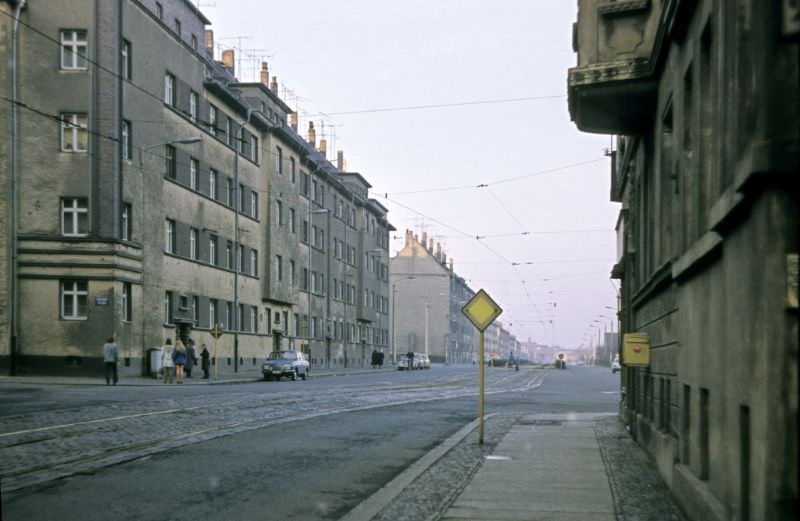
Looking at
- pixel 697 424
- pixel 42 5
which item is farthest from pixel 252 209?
pixel 697 424

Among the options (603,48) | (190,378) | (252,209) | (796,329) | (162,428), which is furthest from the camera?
(252,209)

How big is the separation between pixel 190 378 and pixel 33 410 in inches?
904

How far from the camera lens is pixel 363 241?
85.8 meters

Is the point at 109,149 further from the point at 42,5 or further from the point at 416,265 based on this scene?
the point at 416,265

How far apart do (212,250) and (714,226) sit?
44.1 meters

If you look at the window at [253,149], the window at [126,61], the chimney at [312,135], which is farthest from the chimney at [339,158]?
the window at [126,61]

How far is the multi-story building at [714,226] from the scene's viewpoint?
4766mm

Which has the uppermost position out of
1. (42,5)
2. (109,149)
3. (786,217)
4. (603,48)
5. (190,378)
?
(42,5)

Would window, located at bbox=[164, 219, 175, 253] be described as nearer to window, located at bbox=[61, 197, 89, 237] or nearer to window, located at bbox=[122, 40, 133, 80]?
window, located at bbox=[61, 197, 89, 237]

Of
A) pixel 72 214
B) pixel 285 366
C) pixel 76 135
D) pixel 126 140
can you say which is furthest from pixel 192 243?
pixel 76 135

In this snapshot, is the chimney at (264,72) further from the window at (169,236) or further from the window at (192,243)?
the window at (169,236)

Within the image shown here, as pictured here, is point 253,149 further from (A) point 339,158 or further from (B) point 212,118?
(A) point 339,158

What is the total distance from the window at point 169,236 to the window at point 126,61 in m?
7.23

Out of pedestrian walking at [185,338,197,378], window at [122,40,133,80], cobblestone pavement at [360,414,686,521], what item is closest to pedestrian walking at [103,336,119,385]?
pedestrian walking at [185,338,197,378]
